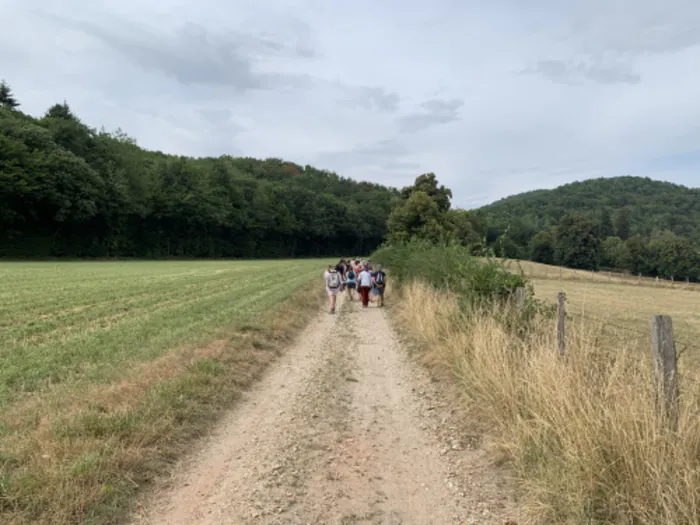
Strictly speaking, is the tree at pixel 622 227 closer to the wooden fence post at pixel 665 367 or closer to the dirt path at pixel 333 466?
the dirt path at pixel 333 466

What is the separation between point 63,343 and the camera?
8727 mm

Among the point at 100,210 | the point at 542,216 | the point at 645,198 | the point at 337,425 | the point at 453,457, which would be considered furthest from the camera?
the point at 645,198

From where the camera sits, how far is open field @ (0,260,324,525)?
3465mm

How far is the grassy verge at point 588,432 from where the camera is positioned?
302cm

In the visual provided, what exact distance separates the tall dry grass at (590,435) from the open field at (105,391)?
128 inches

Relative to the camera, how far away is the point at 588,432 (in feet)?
11.5

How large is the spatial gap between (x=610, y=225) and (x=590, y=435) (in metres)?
163

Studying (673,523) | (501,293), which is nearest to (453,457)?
(673,523)

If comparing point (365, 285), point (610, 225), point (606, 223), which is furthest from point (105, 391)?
point (610, 225)

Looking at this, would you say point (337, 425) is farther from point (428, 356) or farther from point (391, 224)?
point (391, 224)

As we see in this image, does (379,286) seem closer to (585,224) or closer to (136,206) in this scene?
(136,206)

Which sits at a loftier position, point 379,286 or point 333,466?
point 379,286

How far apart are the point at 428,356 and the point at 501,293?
175 centimetres

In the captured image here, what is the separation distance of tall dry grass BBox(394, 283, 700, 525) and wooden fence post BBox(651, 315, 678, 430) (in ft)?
0.27
